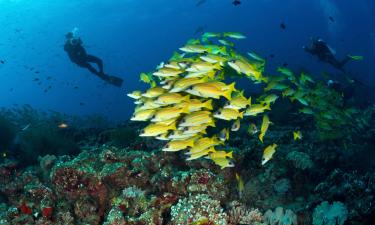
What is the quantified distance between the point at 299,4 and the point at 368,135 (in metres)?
93.2

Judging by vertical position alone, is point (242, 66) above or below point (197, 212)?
above

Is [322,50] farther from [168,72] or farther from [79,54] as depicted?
[79,54]

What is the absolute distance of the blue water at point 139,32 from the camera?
57156 millimetres

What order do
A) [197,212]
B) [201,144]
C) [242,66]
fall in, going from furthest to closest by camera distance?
[242,66]
[201,144]
[197,212]

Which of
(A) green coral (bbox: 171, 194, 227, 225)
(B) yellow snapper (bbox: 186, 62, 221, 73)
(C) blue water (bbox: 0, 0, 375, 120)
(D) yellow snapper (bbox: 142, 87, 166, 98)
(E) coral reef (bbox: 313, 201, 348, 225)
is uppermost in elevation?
(B) yellow snapper (bbox: 186, 62, 221, 73)

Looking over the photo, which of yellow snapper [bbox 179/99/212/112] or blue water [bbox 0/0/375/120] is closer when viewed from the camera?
yellow snapper [bbox 179/99/212/112]

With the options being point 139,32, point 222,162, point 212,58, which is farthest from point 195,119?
point 139,32

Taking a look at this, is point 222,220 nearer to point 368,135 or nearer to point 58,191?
point 58,191

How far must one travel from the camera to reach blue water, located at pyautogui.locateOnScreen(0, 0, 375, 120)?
5716 centimetres

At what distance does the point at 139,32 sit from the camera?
88125mm

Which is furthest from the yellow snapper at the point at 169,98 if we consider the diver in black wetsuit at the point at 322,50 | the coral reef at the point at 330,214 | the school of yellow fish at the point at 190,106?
the diver in black wetsuit at the point at 322,50

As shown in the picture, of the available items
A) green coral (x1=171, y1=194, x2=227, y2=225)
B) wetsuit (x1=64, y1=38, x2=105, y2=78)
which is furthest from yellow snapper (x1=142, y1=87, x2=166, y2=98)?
wetsuit (x1=64, y1=38, x2=105, y2=78)

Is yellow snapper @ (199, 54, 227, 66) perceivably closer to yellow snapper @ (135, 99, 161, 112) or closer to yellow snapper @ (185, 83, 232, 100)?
yellow snapper @ (185, 83, 232, 100)

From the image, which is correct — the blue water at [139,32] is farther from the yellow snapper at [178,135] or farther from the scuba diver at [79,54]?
the yellow snapper at [178,135]
